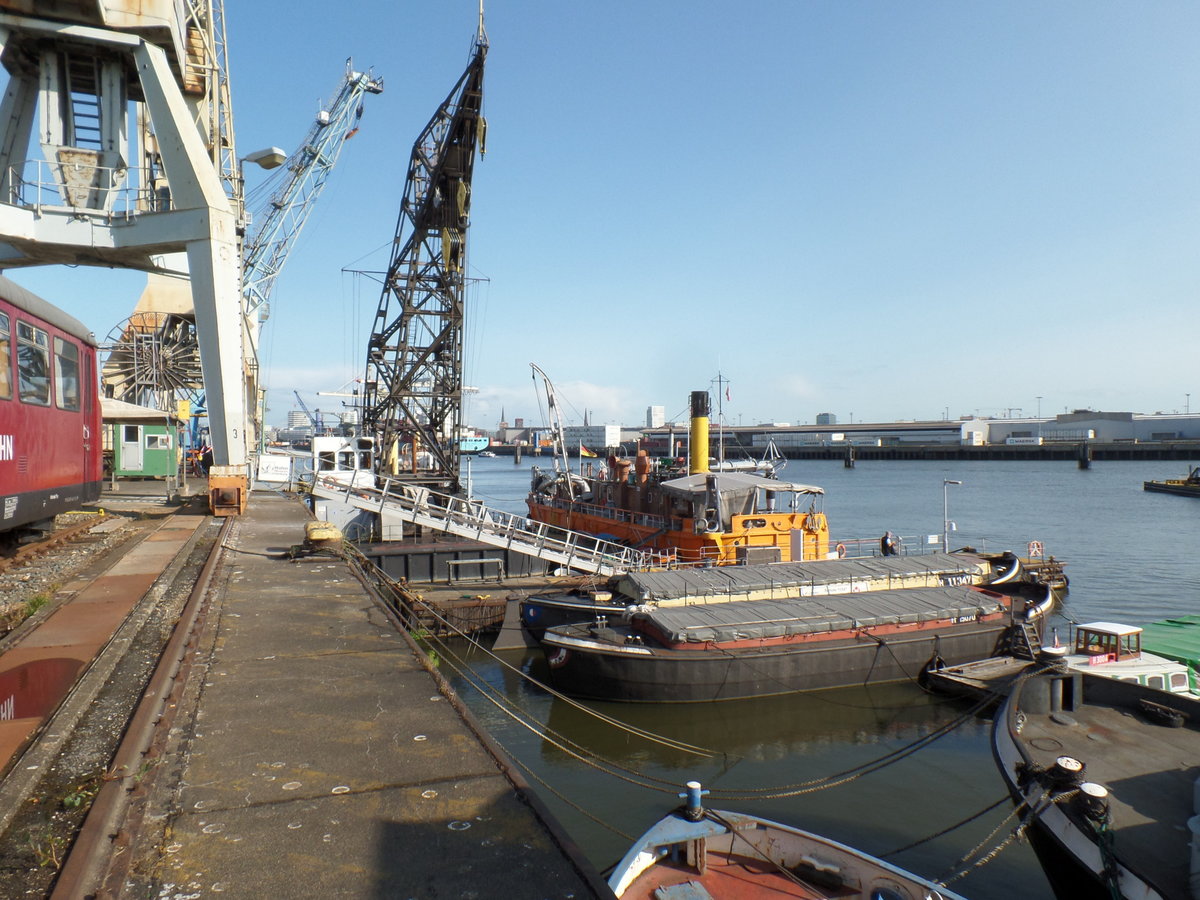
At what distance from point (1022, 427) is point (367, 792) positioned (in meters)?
189

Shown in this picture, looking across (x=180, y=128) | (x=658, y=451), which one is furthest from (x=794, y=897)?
(x=658, y=451)

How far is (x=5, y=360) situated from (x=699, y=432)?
22.8 meters

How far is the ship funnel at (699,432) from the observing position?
28547mm

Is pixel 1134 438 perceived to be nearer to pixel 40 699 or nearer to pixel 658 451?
pixel 658 451

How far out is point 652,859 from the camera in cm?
734

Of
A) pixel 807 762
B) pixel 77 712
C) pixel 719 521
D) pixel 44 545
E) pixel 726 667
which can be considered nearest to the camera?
pixel 77 712

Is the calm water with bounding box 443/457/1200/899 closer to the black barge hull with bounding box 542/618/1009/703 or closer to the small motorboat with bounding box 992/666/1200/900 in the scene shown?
the black barge hull with bounding box 542/618/1009/703

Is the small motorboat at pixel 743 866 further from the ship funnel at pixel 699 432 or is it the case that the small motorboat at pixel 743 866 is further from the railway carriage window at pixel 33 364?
the ship funnel at pixel 699 432

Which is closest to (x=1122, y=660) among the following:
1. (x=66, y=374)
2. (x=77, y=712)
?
(x=77, y=712)

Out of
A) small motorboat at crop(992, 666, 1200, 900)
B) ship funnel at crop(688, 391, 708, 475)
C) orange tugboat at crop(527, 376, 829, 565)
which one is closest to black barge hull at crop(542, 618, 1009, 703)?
small motorboat at crop(992, 666, 1200, 900)

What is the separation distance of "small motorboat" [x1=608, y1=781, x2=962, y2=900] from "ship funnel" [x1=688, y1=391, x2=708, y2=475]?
20.9 meters

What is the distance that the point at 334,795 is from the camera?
13.4 ft

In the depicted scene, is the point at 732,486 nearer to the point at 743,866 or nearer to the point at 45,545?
the point at 743,866

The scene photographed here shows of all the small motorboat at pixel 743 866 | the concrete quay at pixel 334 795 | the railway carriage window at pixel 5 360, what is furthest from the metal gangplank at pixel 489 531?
the concrete quay at pixel 334 795
